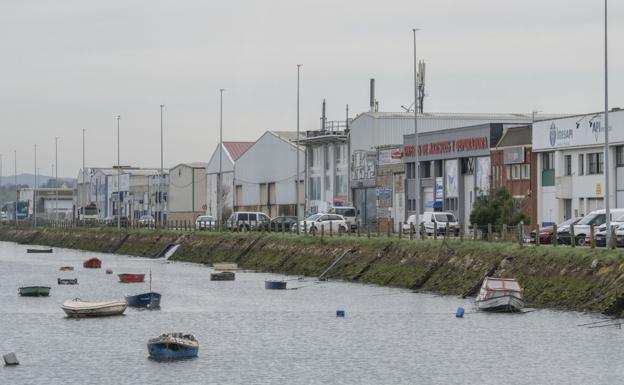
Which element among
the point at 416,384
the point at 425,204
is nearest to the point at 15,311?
A: the point at 416,384

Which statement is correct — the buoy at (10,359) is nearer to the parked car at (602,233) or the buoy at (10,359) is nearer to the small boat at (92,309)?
the small boat at (92,309)

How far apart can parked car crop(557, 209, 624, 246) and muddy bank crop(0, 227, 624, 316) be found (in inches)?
226

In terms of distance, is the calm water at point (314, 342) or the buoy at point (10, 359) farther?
the buoy at point (10, 359)

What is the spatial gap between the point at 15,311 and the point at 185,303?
9.25 meters

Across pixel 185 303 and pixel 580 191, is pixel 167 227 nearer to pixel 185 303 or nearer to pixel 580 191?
pixel 580 191

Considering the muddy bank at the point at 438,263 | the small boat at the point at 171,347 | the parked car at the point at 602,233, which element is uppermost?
the parked car at the point at 602,233

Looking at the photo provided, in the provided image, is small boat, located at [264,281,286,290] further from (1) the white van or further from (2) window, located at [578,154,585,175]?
(2) window, located at [578,154,585,175]

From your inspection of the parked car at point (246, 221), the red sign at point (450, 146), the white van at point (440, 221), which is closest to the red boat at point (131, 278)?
the white van at point (440, 221)

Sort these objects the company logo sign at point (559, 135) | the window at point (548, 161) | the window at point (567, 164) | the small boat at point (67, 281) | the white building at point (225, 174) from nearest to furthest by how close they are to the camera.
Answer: the small boat at point (67, 281) < the company logo sign at point (559, 135) < the window at point (567, 164) < the window at point (548, 161) < the white building at point (225, 174)

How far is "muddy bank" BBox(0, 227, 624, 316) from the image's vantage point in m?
61.3

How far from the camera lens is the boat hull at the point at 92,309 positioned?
220 feet

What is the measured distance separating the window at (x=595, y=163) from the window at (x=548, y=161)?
4.43 metres

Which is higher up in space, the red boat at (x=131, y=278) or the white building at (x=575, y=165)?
the white building at (x=575, y=165)

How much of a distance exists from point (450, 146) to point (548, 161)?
1577 cm
